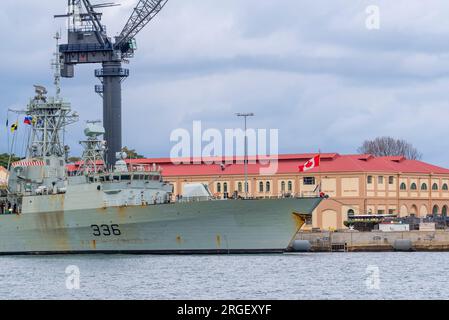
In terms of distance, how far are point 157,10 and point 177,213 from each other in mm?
34214

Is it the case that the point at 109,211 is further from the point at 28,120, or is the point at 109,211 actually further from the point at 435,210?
the point at 435,210

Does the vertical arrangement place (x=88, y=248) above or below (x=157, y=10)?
below

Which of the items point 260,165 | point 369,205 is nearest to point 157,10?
point 260,165

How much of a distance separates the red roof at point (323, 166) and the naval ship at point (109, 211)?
31081mm

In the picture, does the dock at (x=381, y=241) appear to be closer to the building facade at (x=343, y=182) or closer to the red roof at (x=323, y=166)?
the building facade at (x=343, y=182)

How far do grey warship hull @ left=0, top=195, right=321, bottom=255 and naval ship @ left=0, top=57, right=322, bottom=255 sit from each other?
0.20 ft

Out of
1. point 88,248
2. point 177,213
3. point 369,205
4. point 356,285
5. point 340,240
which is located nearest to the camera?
point 356,285

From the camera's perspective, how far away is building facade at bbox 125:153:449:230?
98.2 meters

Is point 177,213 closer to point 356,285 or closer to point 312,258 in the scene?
point 312,258

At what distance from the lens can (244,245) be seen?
62656 mm

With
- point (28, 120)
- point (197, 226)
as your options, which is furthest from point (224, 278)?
point (28, 120)

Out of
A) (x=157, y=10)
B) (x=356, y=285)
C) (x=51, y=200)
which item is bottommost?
(x=356, y=285)

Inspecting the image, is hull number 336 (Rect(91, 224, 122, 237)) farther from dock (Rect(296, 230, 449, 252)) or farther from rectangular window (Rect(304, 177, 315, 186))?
rectangular window (Rect(304, 177, 315, 186))

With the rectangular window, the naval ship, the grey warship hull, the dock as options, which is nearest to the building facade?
the rectangular window
